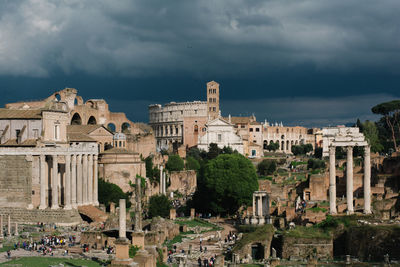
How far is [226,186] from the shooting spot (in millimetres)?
64625

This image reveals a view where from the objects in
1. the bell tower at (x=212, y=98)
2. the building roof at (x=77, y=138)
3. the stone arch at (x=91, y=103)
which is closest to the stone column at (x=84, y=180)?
the building roof at (x=77, y=138)

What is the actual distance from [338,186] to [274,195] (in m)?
7.49

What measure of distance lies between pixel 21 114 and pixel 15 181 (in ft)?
24.8

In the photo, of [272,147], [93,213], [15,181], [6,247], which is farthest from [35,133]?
[272,147]

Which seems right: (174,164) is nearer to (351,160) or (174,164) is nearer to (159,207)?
(159,207)

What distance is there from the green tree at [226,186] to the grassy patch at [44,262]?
27.1 meters

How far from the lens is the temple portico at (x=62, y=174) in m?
57.0

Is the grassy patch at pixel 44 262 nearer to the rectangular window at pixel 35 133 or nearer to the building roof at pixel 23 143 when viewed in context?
the building roof at pixel 23 143

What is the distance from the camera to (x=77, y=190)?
60562 millimetres

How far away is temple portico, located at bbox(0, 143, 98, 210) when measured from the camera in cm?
5700

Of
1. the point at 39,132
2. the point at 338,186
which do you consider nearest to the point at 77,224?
the point at 39,132

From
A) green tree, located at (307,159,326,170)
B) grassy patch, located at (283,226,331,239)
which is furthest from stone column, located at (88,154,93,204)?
green tree, located at (307,159,326,170)

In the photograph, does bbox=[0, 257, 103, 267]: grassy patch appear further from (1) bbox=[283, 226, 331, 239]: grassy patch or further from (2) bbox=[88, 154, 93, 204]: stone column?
(2) bbox=[88, 154, 93, 204]: stone column

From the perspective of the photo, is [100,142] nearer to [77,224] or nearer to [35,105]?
[35,105]
